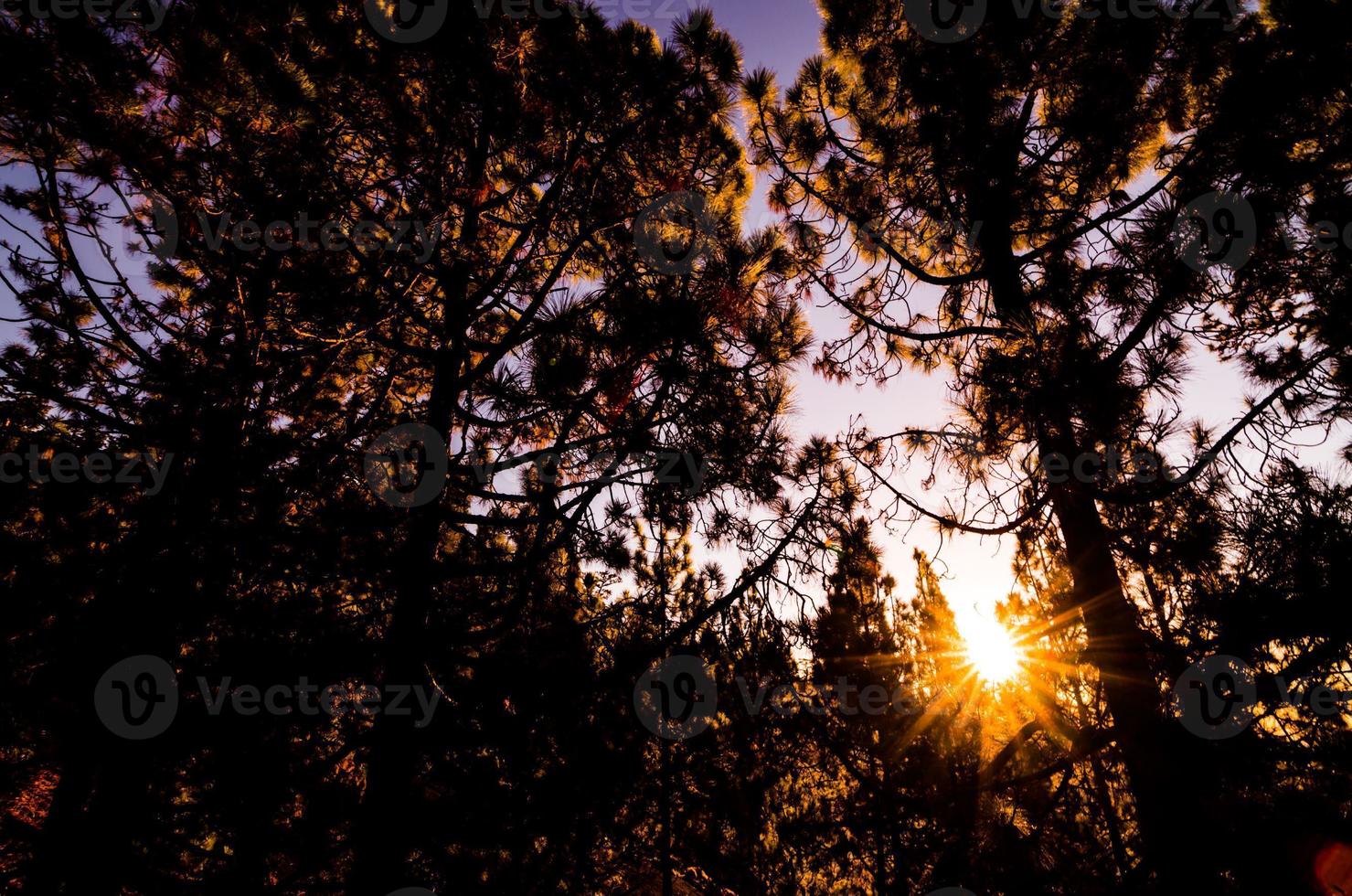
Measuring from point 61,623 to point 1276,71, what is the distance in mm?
7754

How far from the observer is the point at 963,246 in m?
4.79

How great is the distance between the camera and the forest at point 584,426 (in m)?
2.64

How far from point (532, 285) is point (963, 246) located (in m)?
4.05

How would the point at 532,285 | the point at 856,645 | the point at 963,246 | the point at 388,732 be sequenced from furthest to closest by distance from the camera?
the point at 856,645
the point at 963,246
the point at 532,285
the point at 388,732

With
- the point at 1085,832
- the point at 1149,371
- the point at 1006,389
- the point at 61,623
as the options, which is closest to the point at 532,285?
the point at 1006,389

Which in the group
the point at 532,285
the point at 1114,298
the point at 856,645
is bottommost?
the point at 856,645

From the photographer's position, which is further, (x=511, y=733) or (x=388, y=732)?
(x=511, y=733)

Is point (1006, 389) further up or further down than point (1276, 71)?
further down

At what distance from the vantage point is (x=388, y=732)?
2.77 meters

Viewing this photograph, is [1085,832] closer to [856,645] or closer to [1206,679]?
[856,645]

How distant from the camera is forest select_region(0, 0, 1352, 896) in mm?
2645

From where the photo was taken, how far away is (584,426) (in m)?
4.43

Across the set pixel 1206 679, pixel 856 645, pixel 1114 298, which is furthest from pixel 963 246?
pixel 856 645

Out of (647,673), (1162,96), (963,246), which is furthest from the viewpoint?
(963,246)
